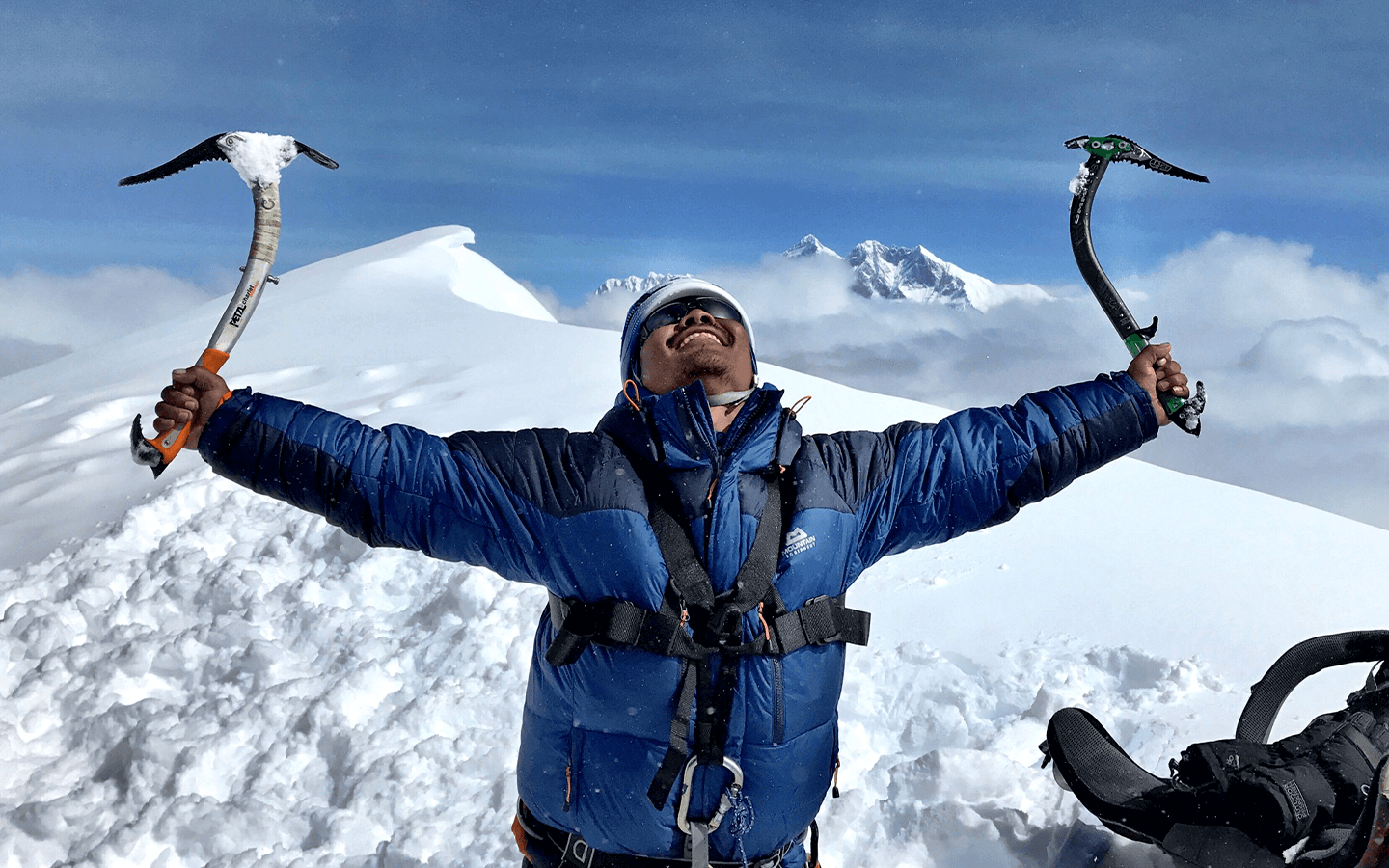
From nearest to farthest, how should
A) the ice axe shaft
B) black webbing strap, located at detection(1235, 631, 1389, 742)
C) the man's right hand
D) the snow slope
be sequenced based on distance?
the man's right hand → the ice axe shaft → black webbing strap, located at detection(1235, 631, 1389, 742) → the snow slope

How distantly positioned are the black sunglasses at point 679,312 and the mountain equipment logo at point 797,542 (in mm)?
960

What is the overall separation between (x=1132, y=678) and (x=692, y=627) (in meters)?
4.03

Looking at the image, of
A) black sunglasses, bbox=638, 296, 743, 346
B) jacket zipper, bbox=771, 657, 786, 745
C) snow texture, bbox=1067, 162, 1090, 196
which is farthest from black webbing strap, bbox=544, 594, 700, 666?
snow texture, bbox=1067, 162, 1090, 196

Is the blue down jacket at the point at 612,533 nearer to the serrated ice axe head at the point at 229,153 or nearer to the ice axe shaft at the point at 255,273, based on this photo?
the ice axe shaft at the point at 255,273

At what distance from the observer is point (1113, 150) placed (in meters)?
3.41

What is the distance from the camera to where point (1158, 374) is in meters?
3.06

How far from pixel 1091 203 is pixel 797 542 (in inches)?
72.6

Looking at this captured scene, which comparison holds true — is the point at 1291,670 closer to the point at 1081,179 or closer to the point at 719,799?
the point at 1081,179

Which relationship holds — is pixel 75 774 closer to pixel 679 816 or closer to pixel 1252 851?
pixel 679 816

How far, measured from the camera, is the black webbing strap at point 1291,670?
3.93 m

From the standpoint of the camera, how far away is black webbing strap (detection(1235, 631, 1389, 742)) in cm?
393

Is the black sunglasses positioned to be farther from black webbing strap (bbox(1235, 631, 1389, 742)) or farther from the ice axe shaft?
black webbing strap (bbox(1235, 631, 1389, 742))

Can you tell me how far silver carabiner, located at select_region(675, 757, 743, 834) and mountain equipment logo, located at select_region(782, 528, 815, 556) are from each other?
0.60 meters

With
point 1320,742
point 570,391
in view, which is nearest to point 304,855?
point 1320,742
